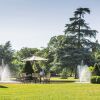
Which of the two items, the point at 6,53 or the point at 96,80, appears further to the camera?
the point at 6,53

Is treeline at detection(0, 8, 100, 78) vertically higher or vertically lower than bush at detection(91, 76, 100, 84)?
higher

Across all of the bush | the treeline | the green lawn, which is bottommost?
the green lawn

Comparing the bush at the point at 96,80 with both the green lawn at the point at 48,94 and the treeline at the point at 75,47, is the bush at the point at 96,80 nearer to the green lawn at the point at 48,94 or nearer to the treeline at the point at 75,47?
the green lawn at the point at 48,94

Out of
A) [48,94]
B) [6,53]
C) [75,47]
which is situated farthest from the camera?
[6,53]

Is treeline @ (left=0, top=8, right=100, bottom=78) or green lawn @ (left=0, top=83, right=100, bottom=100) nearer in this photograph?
green lawn @ (left=0, top=83, right=100, bottom=100)

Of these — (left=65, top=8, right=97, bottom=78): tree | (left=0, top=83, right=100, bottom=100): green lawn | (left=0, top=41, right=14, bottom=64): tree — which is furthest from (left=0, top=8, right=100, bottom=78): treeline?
(left=0, top=83, right=100, bottom=100): green lawn

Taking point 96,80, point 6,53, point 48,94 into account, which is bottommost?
point 48,94

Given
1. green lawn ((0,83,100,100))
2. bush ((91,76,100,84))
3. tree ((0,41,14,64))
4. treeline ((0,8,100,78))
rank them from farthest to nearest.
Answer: tree ((0,41,14,64)), treeline ((0,8,100,78)), bush ((91,76,100,84)), green lawn ((0,83,100,100))

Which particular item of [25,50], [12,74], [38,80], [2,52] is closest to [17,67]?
[12,74]

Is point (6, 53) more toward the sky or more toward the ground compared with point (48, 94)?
more toward the sky

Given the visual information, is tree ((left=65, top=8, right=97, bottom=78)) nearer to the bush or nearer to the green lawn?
the bush

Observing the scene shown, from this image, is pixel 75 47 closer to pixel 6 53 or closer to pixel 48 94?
pixel 6 53

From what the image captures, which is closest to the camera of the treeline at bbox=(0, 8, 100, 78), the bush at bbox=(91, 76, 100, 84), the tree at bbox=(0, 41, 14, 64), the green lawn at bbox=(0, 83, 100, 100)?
the green lawn at bbox=(0, 83, 100, 100)

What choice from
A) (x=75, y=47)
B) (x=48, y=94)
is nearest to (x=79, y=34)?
(x=75, y=47)
